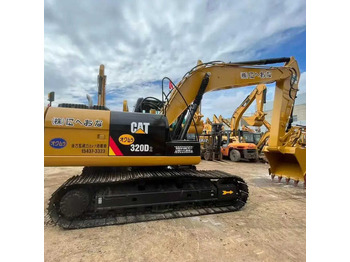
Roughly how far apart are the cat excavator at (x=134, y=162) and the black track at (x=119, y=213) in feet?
0.05

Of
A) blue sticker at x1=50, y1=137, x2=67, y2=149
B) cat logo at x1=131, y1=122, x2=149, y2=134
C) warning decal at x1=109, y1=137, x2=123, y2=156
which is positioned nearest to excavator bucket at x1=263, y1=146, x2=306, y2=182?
cat logo at x1=131, y1=122, x2=149, y2=134

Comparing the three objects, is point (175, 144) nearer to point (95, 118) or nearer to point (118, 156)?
point (118, 156)

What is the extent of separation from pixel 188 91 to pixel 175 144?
1.41m

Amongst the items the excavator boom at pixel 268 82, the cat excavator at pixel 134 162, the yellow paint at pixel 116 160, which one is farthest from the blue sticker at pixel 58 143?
the excavator boom at pixel 268 82

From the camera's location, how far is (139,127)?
404 centimetres

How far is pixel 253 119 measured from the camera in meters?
13.0

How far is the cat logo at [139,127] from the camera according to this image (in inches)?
157

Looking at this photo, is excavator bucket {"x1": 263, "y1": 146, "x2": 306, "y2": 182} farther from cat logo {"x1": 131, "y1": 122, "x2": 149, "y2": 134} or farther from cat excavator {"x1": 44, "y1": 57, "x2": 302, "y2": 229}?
cat logo {"x1": 131, "y1": 122, "x2": 149, "y2": 134}

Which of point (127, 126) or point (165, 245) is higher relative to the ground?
point (127, 126)

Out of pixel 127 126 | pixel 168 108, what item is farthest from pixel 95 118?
pixel 168 108

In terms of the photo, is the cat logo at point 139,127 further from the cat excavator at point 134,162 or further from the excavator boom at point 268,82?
the excavator boom at point 268,82

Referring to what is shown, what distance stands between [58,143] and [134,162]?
137cm

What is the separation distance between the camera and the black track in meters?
3.58

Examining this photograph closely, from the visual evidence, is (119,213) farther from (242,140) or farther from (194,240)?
(242,140)
